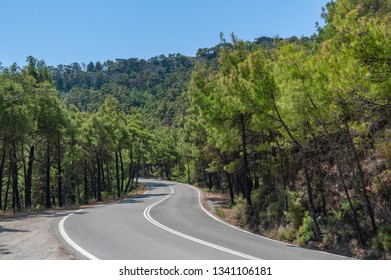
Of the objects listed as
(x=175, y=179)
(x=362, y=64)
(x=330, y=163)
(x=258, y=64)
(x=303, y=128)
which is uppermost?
(x=258, y=64)

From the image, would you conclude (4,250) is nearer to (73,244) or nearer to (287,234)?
(73,244)

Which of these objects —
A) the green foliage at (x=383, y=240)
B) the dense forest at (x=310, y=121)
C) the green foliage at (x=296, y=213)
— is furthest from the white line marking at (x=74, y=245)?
the green foliage at (x=296, y=213)

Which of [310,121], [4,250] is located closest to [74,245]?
[4,250]

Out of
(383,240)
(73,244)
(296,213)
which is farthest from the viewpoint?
(296,213)

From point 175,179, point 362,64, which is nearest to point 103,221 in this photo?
point 362,64

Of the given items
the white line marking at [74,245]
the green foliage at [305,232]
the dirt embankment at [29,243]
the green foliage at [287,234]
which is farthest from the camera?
the green foliage at [287,234]

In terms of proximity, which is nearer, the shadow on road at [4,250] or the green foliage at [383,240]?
the shadow on road at [4,250]

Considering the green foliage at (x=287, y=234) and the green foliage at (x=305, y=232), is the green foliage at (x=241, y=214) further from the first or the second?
the green foliage at (x=305, y=232)

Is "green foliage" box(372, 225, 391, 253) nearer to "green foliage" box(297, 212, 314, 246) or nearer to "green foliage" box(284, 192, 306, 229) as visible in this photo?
"green foliage" box(297, 212, 314, 246)

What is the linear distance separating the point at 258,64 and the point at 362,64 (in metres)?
5.11

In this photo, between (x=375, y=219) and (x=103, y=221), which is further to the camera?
(x=103, y=221)

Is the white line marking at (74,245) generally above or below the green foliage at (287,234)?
above

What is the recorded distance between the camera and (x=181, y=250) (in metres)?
9.39
